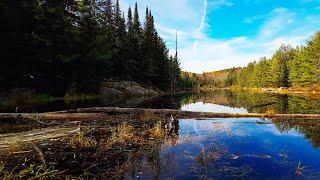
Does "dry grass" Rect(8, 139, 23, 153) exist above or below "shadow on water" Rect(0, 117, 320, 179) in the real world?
above

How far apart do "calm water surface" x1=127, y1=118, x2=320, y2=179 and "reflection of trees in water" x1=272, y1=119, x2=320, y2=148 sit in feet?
0.12

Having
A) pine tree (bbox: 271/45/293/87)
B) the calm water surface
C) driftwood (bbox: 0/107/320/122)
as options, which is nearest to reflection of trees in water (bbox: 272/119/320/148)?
the calm water surface

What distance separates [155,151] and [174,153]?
0.61m

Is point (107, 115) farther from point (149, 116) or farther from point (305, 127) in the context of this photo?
point (305, 127)

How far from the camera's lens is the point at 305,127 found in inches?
610

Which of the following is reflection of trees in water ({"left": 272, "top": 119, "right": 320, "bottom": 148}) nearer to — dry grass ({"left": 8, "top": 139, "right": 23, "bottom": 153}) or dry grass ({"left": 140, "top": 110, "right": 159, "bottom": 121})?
dry grass ({"left": 140, "top": 110, "right": 159, "bottom": 121})

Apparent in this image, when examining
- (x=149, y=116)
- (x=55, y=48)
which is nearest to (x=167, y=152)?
(x=149, y=116)

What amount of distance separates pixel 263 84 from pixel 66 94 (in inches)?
3339

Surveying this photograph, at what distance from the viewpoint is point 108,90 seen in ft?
152

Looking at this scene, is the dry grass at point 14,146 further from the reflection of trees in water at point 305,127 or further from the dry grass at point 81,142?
the reflection of trees in water at point 305,127

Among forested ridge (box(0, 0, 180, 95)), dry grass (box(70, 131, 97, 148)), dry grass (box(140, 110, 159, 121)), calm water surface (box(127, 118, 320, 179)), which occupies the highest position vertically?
forested ridge (box(0, 0, 180, 95))

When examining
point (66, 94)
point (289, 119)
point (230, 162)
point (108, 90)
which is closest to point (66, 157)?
point (230, 162)

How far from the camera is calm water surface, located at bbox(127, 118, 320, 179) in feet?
25.4

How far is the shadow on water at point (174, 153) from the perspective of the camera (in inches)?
304
